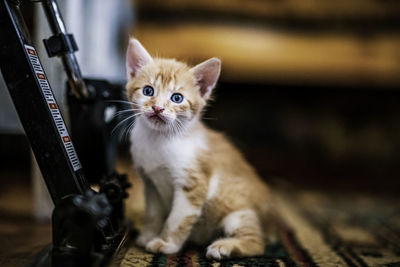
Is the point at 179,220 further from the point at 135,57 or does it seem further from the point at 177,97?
the point at 135,57

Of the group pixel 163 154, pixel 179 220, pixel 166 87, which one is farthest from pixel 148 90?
pixel 179 220

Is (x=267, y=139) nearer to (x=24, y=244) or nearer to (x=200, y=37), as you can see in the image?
(x=200, y=37)

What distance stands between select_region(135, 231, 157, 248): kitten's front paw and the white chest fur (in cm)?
14

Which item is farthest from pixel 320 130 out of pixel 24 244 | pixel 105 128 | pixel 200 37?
pixel 24 244

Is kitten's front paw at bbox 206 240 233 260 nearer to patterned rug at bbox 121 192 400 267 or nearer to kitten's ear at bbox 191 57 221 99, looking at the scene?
patterned rug at bbox 121 192 400 267

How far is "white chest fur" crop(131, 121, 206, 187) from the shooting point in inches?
34.9

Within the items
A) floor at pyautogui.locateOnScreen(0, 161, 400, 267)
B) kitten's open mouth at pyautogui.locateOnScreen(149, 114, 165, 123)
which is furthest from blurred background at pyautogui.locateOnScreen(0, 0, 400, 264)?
kitten's open mouth at pyautogui.locateOnScreen(149, 114, 165, 123)

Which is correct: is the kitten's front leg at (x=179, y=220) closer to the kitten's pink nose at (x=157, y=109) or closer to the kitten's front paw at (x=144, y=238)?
the kitten's front paw at (x=144, y=238)

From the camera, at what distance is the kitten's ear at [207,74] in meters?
0.85

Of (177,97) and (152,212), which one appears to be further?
(152,212)

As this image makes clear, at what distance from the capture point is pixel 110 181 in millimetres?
872

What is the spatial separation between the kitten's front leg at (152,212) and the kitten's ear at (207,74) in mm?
267

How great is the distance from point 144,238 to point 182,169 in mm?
212

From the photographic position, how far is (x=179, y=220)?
873mm
